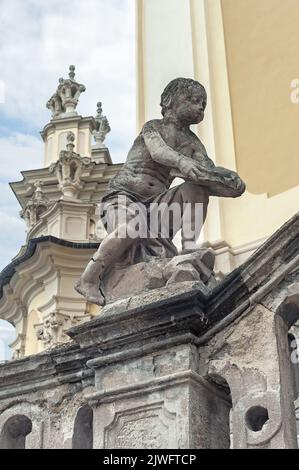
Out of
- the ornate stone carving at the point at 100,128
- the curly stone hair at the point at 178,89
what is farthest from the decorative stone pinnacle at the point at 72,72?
the curly stone hair at the point at 178,89

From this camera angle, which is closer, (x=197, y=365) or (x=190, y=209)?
(x=197, y=365)

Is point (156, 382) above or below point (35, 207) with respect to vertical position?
below

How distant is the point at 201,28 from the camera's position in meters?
11.7

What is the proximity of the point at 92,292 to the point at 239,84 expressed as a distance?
695 cm

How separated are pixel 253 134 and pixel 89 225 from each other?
33.7ft

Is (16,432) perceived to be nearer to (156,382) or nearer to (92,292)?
(92,292)

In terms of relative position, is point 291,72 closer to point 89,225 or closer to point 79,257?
point 79,257

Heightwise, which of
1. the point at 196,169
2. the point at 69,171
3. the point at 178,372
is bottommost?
the point at 178,372

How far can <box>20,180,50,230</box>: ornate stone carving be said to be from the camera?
70.8 feet

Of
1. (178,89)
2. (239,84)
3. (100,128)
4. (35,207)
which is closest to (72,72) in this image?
(100,128)

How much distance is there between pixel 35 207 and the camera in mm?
21766

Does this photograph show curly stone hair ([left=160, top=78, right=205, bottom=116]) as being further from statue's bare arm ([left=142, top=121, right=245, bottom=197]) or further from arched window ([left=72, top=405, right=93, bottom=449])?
arched window ([left=72, top=405, right=93, bottom=449])

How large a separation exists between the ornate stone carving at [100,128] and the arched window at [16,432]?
20971mm

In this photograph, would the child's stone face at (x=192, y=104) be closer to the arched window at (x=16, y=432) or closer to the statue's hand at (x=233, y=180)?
the statue's hand at (x=233, y=180)
